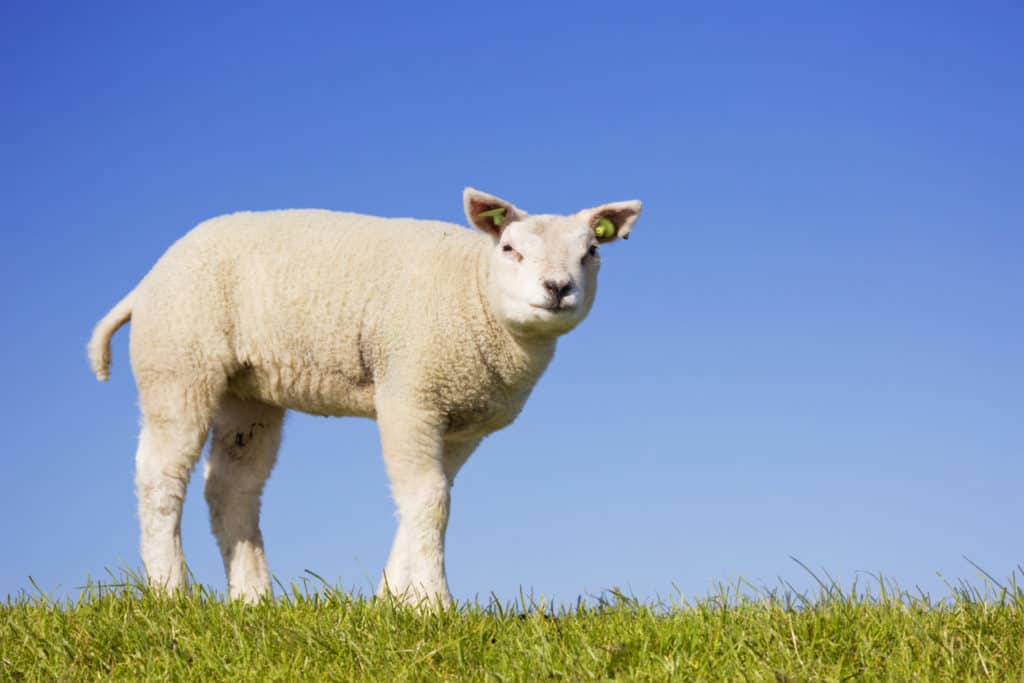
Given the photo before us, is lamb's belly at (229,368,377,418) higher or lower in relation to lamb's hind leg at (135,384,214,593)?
higher

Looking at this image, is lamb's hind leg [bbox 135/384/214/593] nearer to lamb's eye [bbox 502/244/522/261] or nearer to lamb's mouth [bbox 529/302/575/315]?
lamb's eye [bbox 502/244/522/261]

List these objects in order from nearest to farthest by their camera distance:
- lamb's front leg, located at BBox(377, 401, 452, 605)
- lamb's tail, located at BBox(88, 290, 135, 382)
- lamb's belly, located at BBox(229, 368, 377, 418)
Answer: lamb's front leg, located at BBox(377, 401, 452, 605) → lamb's belly, located at BBox(229, 368, 377, 418) → lamb's tail, located at BBox(88, 290, 135, 382)

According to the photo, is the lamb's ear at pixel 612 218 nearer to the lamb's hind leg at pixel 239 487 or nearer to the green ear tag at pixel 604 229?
the green ear tag at pixel 604 229

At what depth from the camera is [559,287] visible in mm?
7027

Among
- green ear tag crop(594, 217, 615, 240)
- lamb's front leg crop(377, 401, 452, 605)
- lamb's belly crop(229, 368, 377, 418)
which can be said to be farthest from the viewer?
lamb's belly crop(229, 368, 377, 418)

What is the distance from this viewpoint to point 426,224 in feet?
27.5

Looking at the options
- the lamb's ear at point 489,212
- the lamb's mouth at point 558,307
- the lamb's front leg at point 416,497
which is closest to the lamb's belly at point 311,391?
the lamb's front leg at point 416,497

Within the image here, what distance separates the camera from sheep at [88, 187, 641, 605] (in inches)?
286

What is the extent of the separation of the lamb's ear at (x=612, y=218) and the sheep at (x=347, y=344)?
13 mm

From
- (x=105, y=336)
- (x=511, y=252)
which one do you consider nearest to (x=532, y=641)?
(x=511, y=252)

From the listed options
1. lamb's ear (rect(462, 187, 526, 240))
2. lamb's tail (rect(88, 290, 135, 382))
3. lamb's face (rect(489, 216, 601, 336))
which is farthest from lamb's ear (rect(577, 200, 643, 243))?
lamb's tail (rect(88, 290, 135, 382))

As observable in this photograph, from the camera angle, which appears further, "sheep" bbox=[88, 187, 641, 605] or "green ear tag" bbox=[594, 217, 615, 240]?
"green ear tag" bbox=[594, 217, 615, 240]

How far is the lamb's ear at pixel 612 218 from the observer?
7559 mm

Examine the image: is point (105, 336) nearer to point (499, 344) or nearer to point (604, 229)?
point (499, 344)
